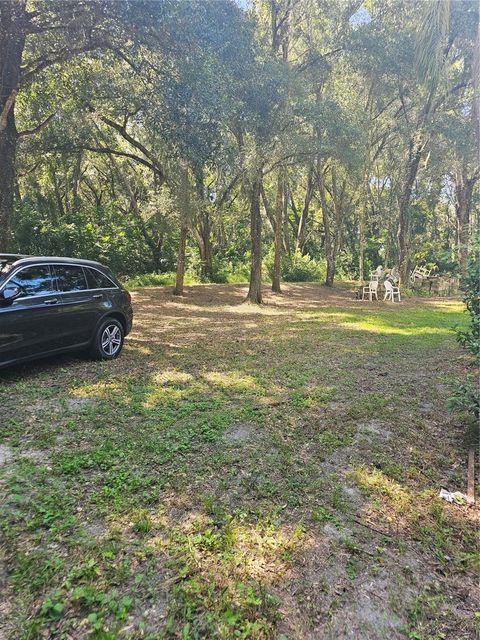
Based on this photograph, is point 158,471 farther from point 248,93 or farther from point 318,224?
point 318,224

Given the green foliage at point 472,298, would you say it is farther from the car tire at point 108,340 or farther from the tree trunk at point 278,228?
the tree trunk at point 278,228

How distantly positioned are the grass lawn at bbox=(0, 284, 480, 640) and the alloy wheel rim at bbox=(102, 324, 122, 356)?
0.52 meters

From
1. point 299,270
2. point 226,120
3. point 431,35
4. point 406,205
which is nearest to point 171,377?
point 226,120

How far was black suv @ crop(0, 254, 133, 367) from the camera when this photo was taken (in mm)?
4762

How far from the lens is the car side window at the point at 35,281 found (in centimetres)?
494

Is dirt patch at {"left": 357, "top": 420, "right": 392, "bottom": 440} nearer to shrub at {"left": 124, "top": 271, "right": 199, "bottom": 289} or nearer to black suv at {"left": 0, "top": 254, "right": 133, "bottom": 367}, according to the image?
black suv at {"left": 0, "top": 254, "right": 133, "bottom": 367}

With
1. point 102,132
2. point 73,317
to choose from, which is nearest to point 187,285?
point 102,132

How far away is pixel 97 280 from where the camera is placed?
6.30 meters

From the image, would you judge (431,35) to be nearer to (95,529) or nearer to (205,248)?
→ (95,529)

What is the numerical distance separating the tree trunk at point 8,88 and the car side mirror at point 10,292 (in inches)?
136

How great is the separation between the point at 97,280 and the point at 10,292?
167 centimetres

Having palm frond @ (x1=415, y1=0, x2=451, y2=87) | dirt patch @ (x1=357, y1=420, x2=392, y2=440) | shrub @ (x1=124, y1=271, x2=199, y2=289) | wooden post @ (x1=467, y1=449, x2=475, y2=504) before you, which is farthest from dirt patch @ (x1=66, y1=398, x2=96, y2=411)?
shrub @ (x1=124, y1=271, x2=199, y2=289)

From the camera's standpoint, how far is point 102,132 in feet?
50.0

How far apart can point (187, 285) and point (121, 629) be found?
55.8 ft
